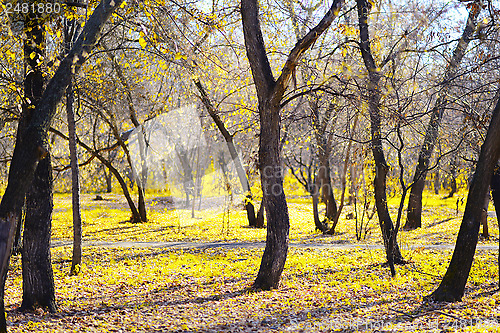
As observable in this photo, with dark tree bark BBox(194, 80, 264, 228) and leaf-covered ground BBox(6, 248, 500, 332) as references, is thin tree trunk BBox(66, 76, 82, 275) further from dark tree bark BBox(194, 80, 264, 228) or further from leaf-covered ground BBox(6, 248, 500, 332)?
dark tree bark BBox(194, 80, 264, 228)

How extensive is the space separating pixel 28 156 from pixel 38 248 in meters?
2.23

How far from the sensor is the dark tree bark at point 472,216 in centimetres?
579

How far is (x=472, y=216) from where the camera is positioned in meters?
5.92

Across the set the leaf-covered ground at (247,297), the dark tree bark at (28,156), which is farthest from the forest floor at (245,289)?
the dark tree bark at (28,156)

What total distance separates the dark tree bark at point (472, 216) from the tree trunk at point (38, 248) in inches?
217

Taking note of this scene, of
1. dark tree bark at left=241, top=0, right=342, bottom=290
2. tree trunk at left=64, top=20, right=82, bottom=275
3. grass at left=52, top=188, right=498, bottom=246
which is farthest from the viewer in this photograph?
grass at left=52, top=188, right=498, bottom=246

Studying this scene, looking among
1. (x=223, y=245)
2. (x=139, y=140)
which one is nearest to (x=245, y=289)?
(x=223, y=245)

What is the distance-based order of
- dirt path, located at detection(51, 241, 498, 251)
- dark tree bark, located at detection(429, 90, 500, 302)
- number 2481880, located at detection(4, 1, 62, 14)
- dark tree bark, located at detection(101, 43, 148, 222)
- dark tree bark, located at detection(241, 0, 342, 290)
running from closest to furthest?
number 2481880, located at detection(4, 1, 62, 14), dark tree bark, located at detection(429, 90, 500, 302), dark tree bark, located at detection(241, 0, 342, 290), dirt path, located at detection(51, 241, 498, 251), dark tree bark, located at detection(101, 43, 148, 222)

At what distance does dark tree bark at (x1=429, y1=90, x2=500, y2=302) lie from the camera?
5789 millimetres

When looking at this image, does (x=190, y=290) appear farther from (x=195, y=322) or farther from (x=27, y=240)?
(x=27, y=240)

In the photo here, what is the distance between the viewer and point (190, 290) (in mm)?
7453

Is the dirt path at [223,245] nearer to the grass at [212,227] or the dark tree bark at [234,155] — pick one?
the grass at [212,227]

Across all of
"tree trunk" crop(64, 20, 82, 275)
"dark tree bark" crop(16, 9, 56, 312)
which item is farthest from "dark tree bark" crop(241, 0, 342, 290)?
Result: "tree trunk" crop(64, 20, 82, 275)

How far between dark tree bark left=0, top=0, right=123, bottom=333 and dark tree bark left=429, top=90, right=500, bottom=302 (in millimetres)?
5028
